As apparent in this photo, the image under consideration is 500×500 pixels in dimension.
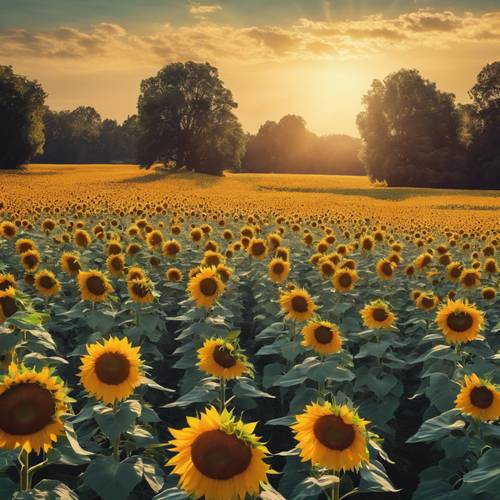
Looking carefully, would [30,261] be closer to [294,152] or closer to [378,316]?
[378,316]

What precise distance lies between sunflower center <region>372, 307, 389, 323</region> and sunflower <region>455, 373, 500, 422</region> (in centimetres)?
218

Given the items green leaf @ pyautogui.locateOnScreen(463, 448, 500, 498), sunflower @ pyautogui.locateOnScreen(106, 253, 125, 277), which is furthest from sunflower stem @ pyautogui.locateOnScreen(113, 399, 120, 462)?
sunflower @ pyautogui.locateOnScreen(106, 253, 125, 277)

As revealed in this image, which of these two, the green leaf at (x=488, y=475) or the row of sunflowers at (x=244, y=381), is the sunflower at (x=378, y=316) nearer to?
the row of sunflowers at (x=244, y=381)

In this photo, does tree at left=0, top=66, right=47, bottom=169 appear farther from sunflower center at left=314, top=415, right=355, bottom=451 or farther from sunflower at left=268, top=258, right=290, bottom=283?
sunflower center at left=314, top=415, right=355, bottom=451

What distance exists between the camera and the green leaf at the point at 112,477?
309 cm

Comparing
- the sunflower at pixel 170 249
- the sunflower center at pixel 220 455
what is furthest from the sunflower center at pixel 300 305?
the sunflower at pixel 170 249

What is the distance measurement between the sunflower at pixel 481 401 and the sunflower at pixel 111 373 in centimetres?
198

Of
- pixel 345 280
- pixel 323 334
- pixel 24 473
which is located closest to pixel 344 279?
pixel 345 280

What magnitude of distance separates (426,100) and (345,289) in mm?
59073

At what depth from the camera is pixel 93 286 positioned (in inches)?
246

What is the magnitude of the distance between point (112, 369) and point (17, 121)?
2518 inches

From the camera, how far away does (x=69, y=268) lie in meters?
7.88

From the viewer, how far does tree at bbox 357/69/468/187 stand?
2357 inches

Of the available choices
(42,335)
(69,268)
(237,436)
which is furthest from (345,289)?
(237,436)
